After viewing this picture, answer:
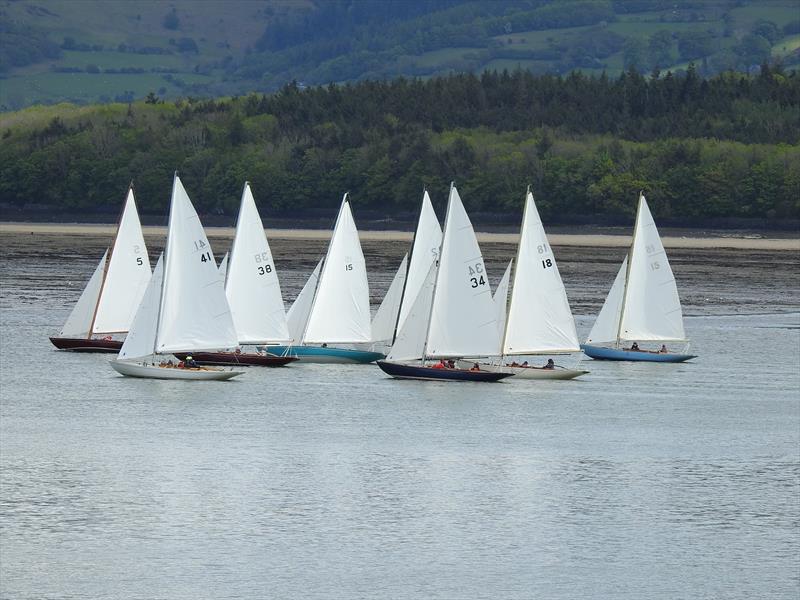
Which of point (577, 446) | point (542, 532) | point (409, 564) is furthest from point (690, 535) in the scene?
point (577, 446)

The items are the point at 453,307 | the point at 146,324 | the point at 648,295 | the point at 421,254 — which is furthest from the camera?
the point at 648,295

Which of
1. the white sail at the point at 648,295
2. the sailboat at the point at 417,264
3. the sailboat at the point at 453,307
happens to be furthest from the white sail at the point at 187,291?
the white sail at the point at 648,295

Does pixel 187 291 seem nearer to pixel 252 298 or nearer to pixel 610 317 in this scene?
pixel 252 298

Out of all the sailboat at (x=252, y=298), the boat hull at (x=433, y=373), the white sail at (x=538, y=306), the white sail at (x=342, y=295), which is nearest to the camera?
the boat hull at (x=433, y=373)

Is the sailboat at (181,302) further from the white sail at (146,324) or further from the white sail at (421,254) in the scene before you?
the white sail at (421,254)

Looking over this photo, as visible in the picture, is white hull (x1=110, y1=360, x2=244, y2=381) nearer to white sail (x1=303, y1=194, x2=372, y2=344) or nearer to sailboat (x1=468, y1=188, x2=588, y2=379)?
white sail (x1=303, y1=194, x2=372, y2=344)

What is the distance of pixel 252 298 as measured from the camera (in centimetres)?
8106

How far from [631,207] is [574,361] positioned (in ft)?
369

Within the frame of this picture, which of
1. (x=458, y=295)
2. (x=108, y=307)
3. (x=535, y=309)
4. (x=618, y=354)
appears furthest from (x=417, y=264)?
(x=108, y=307)

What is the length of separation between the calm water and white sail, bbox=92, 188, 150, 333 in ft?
7.96

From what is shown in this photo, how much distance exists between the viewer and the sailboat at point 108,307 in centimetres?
8469

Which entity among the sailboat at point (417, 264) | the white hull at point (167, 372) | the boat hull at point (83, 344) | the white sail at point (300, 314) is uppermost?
the sailboat at point (417, 264)

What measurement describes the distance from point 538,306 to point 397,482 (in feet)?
73.0

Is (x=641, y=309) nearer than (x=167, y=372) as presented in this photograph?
No
